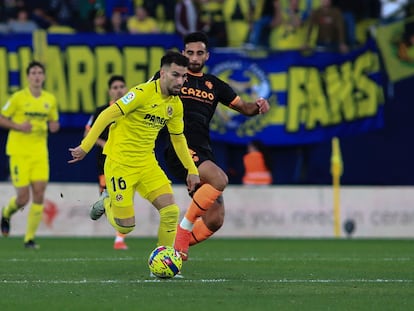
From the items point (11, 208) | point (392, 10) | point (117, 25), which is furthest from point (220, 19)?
point (11, 208)

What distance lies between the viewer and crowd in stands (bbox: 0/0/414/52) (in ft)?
67.6

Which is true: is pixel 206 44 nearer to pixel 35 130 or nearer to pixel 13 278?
pixel 13 278

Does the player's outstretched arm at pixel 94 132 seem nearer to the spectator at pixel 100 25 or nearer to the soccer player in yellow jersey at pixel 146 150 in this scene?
the soccer player in yellow jersey at pixel 146 150

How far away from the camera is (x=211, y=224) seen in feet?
37.8

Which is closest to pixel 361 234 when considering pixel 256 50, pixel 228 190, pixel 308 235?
pixel 308 235

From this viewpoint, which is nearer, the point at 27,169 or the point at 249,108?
the point at 249,108

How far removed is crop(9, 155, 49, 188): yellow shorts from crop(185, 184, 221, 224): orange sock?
480 cm

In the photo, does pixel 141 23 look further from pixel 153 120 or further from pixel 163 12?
pixel 153 120

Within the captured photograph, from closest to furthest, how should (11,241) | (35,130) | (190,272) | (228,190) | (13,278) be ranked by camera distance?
(13,278) < (190,272) < (35,130) < (11,241) < (228,190)

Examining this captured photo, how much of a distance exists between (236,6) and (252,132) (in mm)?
2600

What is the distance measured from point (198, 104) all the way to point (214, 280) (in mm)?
2459

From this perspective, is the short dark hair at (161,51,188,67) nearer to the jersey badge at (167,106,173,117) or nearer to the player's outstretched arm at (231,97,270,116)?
the jersey badge at (167,106,173,117)

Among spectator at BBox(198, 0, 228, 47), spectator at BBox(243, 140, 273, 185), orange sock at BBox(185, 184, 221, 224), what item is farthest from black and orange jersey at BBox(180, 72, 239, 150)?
spectator at BBox(198, 0, 228, 47)

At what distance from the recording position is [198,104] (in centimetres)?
1159
